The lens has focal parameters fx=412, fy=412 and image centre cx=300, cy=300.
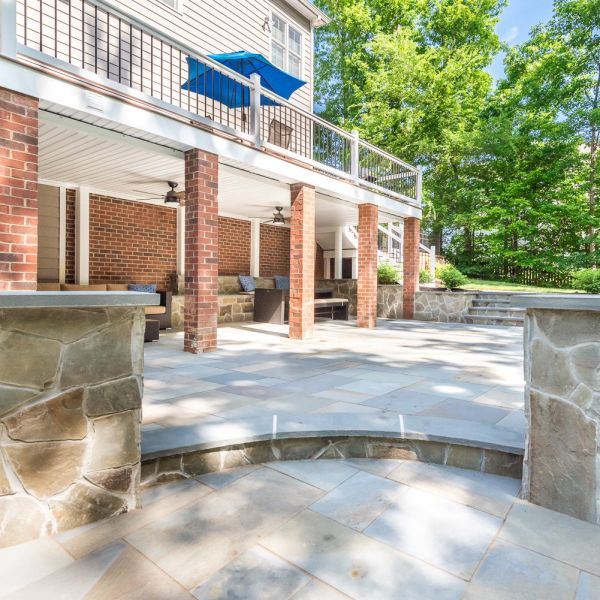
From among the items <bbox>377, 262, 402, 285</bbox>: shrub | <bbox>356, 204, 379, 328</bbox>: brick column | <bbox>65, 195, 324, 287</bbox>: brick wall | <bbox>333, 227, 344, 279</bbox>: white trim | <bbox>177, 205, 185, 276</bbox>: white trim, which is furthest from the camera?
<bbox>333, 227, 344, 279</bbox>: white trim

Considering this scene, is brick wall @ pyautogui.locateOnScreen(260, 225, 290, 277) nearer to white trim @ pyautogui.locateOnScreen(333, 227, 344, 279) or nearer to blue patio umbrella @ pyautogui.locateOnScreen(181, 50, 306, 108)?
white trim @ pyautogui.locateOnScreen(333, 227, 344, 279)

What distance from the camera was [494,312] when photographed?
372 inches

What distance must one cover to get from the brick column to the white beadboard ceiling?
23.8 inches

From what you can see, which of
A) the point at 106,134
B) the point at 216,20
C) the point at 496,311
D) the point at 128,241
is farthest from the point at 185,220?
the point at 496,311

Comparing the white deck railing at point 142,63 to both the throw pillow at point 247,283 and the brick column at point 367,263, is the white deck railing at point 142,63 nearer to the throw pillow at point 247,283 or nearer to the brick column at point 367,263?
the brick column at point 367,263

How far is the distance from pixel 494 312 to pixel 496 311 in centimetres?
5

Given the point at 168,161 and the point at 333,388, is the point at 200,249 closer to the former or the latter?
the point at 168,161

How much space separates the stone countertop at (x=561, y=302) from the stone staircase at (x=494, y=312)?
7.63m

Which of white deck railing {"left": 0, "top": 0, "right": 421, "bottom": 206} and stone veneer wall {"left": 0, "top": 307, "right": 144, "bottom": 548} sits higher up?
white deck railing {"left": 0, "top": 0, "right": 421, "bottom": 206}

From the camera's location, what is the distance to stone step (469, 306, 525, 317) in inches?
360

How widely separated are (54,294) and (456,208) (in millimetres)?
17588

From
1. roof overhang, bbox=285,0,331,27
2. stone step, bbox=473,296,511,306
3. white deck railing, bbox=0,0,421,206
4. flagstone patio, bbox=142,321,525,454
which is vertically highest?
roof overhang, bbox=285,0,331,27

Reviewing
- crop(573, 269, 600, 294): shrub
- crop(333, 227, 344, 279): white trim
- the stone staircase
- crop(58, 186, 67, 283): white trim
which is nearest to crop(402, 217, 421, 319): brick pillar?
the stone staircase

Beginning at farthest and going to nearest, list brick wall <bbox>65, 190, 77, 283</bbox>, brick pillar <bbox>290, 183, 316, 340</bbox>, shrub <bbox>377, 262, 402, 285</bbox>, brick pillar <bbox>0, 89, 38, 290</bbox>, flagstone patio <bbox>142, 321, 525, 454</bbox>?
shrub <bbox>377, 262, 402, 285</bbox>, brick wall <bbox>65, 190, 77, 283</bbox>, brick pillar <bbox>290, 183, 316, 340</bbox>, brick pillar <bbox>0, 89, 38, 290</bbox>, flagstone patio <bbox>142, 321, 525, 454</bbox>
